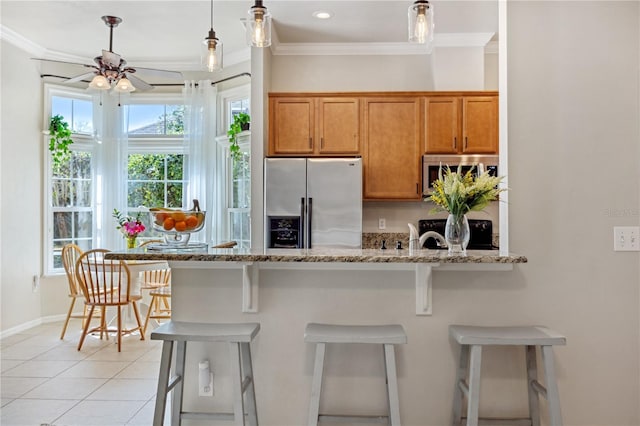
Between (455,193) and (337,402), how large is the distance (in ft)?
3.72

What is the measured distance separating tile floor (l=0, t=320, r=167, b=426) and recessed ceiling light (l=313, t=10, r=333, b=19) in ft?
10.1

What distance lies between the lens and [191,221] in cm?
231

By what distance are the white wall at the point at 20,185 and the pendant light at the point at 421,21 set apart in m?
4.30

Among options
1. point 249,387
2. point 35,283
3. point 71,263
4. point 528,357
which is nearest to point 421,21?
point 528,357

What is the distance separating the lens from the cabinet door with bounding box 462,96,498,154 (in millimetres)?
4383

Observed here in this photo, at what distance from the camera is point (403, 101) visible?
4.43m

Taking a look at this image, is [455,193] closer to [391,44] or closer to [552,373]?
[552,373]

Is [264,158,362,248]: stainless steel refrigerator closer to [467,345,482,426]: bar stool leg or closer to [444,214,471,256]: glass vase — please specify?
A: [444,214,471,256]: glass vase

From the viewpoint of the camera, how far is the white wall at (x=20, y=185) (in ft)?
15.3

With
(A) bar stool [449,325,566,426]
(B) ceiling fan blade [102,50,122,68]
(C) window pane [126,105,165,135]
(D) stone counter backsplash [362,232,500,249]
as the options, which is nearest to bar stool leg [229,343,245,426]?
(A) bar stool [449,325,566,426]

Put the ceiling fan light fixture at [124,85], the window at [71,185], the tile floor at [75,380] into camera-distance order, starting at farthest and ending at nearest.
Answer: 1. the window at [71,185]
2. the ceiling fan light fixture at [124,85]
3. the tile floor at [75,380]

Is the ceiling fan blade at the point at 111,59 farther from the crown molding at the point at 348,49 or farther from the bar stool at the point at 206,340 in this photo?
the bar stool at the point at 206,340

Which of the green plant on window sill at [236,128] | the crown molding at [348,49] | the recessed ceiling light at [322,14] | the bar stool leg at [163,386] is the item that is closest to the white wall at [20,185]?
the green plant on window sill at [236,128]

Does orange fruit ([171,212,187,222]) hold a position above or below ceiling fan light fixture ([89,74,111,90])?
below
